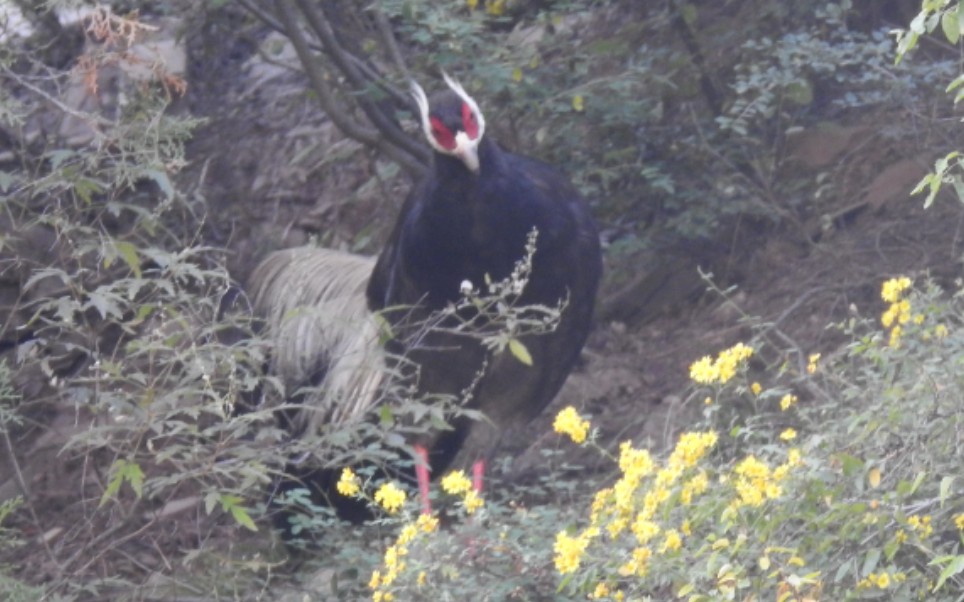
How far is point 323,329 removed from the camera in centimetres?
565

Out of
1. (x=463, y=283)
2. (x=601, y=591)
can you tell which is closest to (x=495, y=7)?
(x=463, y=283)

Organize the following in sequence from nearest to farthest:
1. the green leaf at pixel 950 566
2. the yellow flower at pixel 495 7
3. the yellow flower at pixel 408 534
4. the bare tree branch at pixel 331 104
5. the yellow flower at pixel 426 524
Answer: the green leaf at pixel 950 566 < the yellow flower at pixel 408 534 < the yellow flower at pixel 426 524 < the bare tree branch at pixel 331 104 < the yellow flower at pixel 495 7

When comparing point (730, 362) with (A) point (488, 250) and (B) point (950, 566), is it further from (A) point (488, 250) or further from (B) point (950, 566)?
(A) point (488, 250)

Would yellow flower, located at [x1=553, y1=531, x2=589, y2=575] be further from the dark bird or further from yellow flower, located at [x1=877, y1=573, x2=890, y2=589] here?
Answer: the dark bird

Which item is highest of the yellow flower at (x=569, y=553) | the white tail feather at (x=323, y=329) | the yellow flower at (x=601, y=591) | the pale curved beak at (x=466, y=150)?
the pale curved beak at (x=466, y=150)

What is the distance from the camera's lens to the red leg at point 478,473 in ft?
17.4

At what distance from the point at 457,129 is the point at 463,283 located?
0.51m

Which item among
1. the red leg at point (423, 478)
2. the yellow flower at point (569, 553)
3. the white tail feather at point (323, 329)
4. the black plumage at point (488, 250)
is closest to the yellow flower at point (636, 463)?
the yellow flower at point (569, 553)

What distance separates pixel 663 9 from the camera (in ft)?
21.0

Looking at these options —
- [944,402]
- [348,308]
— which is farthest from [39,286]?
[944,402]

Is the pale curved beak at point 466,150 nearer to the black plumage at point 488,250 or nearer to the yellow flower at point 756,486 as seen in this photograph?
the black plumage at point 488,250

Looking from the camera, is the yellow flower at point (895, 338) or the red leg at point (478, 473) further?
the red leg at point (478, 473)

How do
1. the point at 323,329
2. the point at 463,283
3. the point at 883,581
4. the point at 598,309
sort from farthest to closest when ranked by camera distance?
the point at 598,309
the point at 323,329
the point at 463,283
the point at 883,581

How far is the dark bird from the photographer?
5195mm
